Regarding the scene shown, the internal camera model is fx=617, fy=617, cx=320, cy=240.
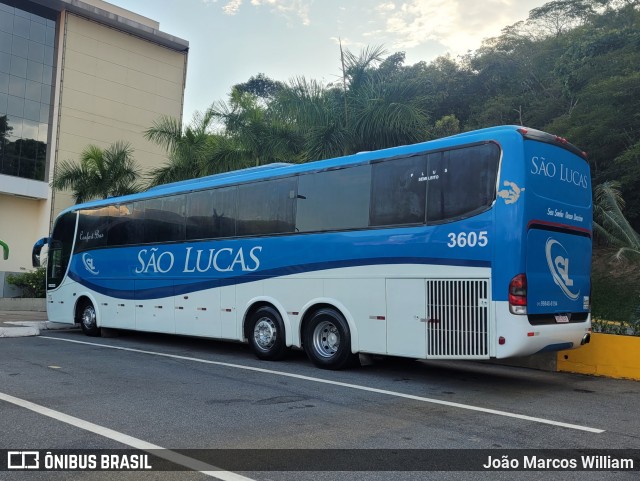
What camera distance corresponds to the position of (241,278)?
11.9 metres

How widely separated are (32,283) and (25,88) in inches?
608

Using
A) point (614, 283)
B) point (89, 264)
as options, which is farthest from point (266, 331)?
point (614, 283)

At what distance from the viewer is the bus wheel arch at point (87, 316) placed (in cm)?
1617

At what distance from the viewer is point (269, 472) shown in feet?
16.0

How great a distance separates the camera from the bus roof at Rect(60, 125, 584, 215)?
8586 mm

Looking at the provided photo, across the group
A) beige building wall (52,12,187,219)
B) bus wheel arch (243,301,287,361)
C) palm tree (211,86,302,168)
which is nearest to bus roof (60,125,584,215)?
bus wheel arch (243,301,287,361)

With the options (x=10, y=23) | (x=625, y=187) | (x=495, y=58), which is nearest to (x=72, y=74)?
(x=10, y=23)

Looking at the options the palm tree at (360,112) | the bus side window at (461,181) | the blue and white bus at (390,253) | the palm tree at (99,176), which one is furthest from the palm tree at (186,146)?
the bus side window at (461,181)

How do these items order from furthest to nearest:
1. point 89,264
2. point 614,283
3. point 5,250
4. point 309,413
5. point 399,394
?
point 5,250, point 614,283, point 89,264, point 399,394, point 309,413

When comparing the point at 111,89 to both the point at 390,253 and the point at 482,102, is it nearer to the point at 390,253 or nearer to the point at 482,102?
the point at 482,102

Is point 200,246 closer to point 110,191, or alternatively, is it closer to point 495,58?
point 110,191

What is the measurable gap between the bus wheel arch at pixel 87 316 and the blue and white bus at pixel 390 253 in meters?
2.83

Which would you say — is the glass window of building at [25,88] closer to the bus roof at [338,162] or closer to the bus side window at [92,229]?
the bus side window at [92,229]

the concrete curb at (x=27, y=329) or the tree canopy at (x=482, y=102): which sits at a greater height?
the tree canopy at (x=482, y=102)
